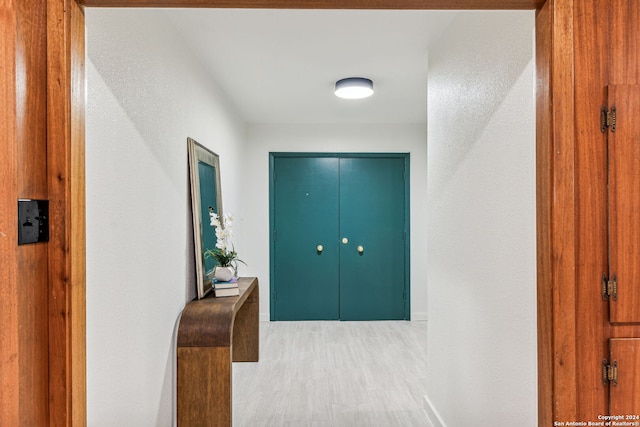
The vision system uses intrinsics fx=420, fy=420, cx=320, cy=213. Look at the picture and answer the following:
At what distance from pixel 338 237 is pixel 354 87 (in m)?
2.28

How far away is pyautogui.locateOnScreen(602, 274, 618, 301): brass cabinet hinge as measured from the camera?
109 cm

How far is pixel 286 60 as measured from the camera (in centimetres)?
299

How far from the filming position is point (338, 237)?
17.2 feet

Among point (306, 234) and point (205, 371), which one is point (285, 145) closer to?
point (306, 234)

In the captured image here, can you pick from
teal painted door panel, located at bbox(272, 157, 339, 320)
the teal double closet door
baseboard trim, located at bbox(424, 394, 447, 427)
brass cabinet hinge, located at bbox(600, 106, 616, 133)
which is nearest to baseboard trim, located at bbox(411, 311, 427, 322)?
the teal double closet door

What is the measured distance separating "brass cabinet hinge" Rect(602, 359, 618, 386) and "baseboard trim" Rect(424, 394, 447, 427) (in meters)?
1.53

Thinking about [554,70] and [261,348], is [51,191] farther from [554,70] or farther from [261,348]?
[261,348]

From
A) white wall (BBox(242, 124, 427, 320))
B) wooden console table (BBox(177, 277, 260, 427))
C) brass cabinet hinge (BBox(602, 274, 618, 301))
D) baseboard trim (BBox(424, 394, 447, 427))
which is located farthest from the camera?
white wall (BBox(242, 124, 427, 320))

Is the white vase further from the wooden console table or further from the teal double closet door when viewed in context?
the teal double closet door

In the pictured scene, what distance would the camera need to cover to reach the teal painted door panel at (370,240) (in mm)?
5227

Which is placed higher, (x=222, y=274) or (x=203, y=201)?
(x=203, y=201)

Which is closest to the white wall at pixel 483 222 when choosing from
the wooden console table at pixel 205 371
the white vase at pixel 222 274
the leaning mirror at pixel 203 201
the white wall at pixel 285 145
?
the wooden console table at pixel 205 371

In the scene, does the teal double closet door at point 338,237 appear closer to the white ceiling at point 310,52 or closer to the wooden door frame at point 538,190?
the white ceiling at point 310,52

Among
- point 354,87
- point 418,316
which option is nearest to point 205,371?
point 354,87
